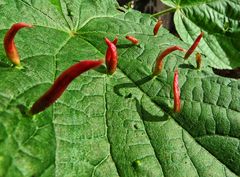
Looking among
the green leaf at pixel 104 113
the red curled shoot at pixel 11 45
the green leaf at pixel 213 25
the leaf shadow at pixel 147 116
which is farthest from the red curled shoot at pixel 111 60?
the green leaf at pixel 213 25

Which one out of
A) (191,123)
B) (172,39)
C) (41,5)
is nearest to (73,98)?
(191,123)

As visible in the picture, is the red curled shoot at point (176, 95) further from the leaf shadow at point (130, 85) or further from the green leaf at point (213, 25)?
the green leaf at point (213, 25)

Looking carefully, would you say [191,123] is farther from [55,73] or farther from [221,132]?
[55,73]

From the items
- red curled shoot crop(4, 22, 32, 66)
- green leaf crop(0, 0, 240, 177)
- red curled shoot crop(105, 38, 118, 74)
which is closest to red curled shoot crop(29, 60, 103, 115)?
green leaf crop(0, 0, 240, 177)

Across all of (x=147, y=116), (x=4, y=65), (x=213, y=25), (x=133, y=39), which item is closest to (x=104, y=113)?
(x=147, y=116)

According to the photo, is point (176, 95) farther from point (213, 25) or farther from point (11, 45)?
point (213, 25)

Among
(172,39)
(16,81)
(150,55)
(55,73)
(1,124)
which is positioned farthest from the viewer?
(172,39)
